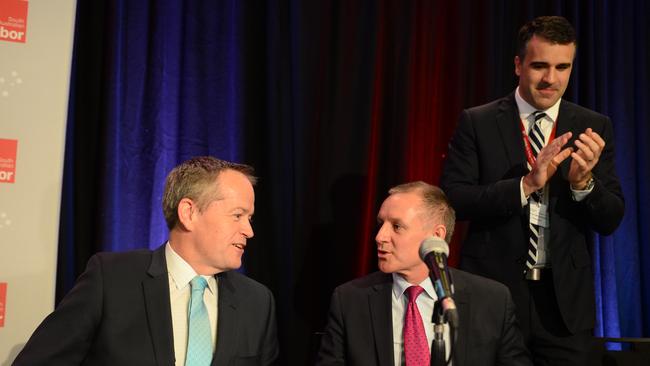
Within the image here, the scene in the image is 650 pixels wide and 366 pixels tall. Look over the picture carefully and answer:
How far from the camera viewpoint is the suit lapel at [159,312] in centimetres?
266

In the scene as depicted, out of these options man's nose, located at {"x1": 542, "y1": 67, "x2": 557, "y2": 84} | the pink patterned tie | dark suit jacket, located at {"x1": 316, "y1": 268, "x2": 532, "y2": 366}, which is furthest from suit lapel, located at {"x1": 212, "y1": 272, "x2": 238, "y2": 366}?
man's nose, located at {"x1": 542, "y1": 67, "x2": 557, "y2": 84}

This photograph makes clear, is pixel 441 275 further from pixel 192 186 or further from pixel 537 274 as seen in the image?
pixel 537 274

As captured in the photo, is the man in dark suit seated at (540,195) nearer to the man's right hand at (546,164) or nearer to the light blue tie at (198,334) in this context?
the man's right hand at (546,164)

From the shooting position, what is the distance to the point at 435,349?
2062 mm

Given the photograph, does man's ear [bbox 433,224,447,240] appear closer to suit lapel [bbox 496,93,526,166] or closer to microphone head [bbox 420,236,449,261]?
suit lapel [bbox 496,93,526,166]

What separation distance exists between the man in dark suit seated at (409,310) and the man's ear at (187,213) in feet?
2.30

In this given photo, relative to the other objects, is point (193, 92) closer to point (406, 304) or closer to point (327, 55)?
point (327, 55)

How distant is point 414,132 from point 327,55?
2.32ft

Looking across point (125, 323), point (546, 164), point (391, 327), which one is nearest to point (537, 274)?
point (546, 164)

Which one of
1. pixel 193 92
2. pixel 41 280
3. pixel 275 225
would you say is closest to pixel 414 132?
pixel 275 225

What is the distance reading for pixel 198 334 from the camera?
2.76m

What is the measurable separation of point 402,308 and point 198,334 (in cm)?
85

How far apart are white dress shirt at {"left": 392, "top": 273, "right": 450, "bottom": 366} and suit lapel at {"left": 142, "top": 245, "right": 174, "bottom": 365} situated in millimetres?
898

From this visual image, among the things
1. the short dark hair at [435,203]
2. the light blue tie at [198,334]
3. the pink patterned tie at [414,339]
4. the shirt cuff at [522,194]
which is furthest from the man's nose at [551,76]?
the light blue tie at [198,334]
